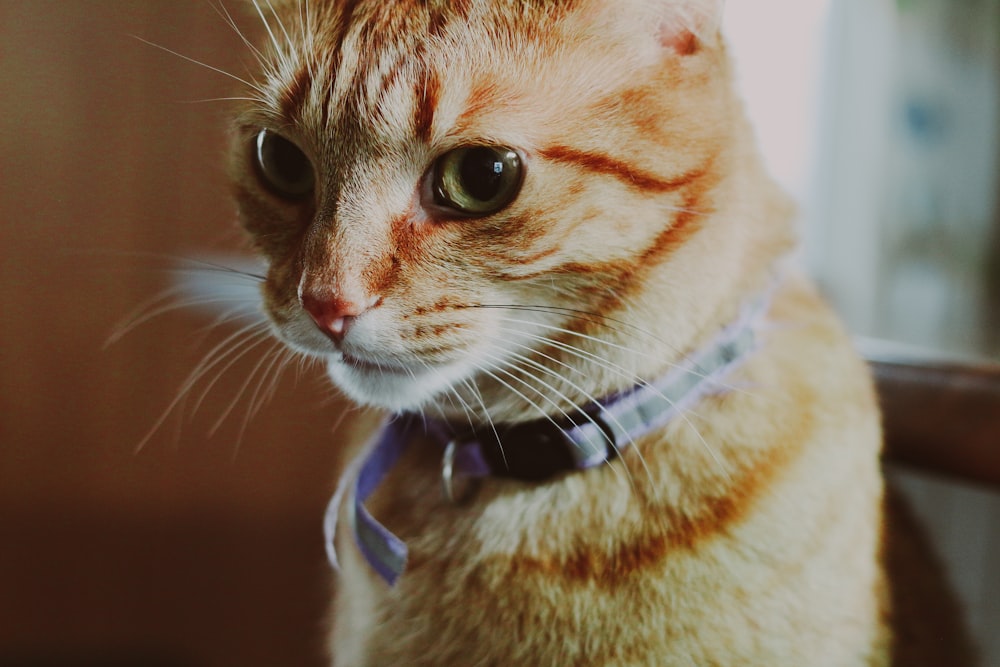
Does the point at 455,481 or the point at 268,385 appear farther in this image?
the point at 268,385

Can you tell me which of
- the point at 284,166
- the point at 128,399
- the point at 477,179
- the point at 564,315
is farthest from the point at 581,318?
the point at 128,399

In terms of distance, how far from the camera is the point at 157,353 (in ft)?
2.54

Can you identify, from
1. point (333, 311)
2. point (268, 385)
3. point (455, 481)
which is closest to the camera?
point (333, 311)

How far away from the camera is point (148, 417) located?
0.73 metres

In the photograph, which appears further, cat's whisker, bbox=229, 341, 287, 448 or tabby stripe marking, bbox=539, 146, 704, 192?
cat's whisker, bbox=229, 341, 287, 448

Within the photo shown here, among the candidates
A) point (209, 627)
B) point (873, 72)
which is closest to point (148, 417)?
point (209, 627)

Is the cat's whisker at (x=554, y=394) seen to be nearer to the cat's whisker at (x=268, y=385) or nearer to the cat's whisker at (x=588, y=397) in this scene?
the cat's whisker at (x=588, y=397)

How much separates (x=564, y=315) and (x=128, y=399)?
400mm

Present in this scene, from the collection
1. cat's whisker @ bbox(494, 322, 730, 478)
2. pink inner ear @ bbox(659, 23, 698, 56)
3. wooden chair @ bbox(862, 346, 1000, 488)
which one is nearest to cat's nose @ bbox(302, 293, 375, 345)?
cat's whisker @ bbox(494, 322, 730, 478)

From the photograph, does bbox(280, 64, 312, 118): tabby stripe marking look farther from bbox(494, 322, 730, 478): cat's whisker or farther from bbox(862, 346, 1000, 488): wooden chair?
bbox(862, 346, 1000, 488): wooden chair

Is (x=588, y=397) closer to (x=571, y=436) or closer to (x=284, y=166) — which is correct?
(x=571, y=436)

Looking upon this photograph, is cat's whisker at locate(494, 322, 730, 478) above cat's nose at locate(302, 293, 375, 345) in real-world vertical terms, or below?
below

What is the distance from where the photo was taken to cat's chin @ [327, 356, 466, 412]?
1.87 ft

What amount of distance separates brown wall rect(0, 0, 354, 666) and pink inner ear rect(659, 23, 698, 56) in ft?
1.04
